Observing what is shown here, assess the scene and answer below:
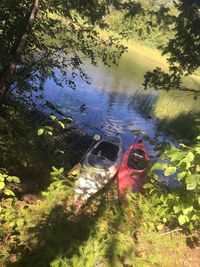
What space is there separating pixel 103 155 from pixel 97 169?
85.2 inches

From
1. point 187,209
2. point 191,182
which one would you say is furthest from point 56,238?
point 191,182

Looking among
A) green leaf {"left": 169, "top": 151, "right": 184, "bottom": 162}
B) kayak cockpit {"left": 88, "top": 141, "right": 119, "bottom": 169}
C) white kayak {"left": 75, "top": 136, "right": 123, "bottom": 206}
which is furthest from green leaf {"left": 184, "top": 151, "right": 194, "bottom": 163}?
kayak cockpit {"left": 88, "top": 141, "right": 119, "bottom": 169}

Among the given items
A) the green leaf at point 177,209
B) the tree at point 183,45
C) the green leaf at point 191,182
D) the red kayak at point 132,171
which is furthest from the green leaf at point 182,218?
the tree at point 183,45

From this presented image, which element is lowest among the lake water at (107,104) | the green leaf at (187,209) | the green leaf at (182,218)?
the lake water at (107,104)

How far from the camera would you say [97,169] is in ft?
33.5

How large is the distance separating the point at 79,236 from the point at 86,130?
458 inches

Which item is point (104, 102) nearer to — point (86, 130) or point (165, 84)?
point (86, 130)

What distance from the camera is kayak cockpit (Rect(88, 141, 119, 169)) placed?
10.7m

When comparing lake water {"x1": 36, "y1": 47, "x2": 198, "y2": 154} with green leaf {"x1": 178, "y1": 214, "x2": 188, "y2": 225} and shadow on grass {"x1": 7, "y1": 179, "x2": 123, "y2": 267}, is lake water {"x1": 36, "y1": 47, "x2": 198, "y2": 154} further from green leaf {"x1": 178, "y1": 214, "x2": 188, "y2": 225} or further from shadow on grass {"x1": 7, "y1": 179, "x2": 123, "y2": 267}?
green leaf {"x1": 178, "y1": 214, "x2": 188, "y2": 225}

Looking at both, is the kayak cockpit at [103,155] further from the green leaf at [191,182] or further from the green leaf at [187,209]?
the green leaf at [191,182]

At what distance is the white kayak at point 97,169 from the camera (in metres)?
8.66

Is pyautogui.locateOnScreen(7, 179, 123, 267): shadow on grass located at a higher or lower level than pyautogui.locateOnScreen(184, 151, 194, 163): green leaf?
lower

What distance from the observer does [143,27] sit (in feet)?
25.1

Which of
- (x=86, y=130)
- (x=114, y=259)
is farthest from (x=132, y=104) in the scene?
(x=114, y=259)
